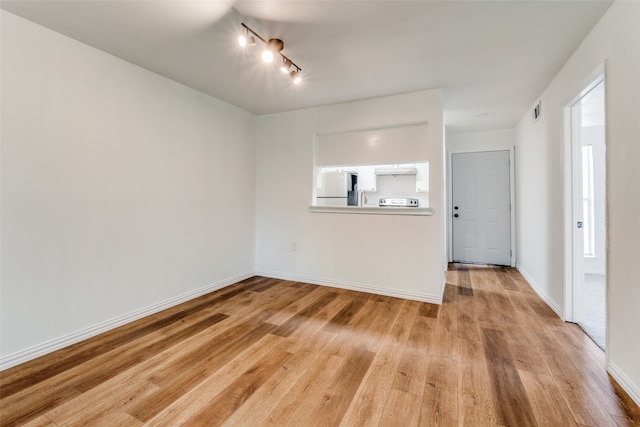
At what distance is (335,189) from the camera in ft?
13.2

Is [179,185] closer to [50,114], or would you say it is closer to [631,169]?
[50,114]

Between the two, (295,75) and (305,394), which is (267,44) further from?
(305,394)

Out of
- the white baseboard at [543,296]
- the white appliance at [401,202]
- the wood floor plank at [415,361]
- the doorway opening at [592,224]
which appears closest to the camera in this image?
the wood floor plank at [415,361]

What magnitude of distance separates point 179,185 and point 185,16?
1.72 metres

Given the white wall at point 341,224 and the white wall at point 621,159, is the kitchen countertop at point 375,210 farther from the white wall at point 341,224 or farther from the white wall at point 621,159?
the white wall at point 621,159

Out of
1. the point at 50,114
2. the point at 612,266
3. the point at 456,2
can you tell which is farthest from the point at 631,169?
the point at 50,114

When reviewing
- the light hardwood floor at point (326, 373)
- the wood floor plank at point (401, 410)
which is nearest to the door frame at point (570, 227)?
the light hardwood floor at point (326, 373)

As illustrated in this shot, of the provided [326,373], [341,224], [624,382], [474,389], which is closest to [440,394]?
[474,389]

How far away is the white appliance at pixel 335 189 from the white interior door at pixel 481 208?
2.50 metres

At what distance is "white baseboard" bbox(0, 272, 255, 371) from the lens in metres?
1.94

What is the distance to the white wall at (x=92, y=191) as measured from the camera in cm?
197

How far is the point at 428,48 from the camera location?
→ 2.33 meters

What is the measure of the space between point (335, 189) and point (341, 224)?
60 cm

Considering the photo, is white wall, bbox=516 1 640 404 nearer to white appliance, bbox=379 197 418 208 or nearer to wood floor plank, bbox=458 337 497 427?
wood floor plank, bbox=458 337 497 427
